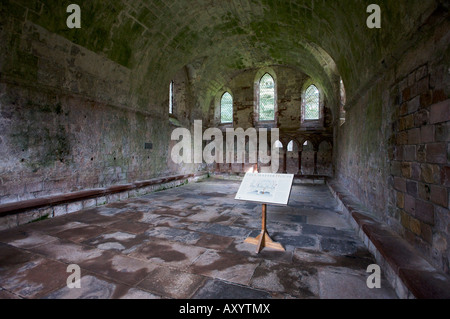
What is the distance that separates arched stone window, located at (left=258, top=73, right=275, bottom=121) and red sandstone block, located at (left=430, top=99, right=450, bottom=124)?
30.6ft

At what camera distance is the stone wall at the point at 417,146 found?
1.88 meters

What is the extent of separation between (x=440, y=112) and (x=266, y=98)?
984 centimetres

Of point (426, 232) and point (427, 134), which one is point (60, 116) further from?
point (426, 232)

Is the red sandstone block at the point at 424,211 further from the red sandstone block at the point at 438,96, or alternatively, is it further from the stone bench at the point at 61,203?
the stone bench at the point at 61,203

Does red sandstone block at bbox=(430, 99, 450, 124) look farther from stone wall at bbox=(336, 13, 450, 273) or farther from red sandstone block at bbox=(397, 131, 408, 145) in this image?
red sandstone block at bbox=(397, 131, 408, 145)

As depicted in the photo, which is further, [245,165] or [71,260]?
[245,165]

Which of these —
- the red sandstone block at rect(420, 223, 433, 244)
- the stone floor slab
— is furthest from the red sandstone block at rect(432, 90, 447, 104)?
the stone floor slab

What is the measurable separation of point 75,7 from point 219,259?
535cm

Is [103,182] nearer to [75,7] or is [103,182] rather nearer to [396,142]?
[75,7]

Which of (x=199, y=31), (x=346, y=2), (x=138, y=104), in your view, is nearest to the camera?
(x=346, y=2)

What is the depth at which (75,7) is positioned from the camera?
14.1 ft

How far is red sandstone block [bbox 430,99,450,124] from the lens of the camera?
1.83 meters

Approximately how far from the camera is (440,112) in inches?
75.9
